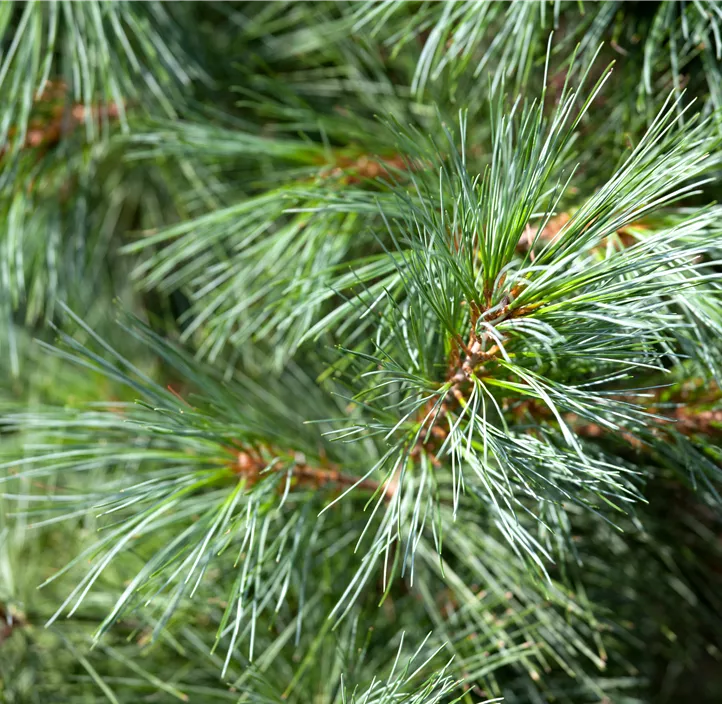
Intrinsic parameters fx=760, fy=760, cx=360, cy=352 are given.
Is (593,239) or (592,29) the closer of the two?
(593,239)

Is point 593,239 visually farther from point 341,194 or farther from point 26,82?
point 26,82

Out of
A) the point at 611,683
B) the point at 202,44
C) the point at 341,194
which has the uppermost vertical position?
the point at 202,44

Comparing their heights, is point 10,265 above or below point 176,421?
above

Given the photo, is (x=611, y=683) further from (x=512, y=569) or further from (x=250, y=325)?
(x=250, y=325)

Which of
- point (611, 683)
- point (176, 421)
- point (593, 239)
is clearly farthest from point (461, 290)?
point (611, 683)

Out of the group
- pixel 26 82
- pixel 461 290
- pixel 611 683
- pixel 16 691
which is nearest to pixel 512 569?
pixel 611 683

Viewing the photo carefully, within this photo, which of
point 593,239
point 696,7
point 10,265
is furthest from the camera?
point 10,265

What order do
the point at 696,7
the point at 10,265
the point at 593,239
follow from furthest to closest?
the point at 10,265 → the point at 696,7 → the point at 593,239
